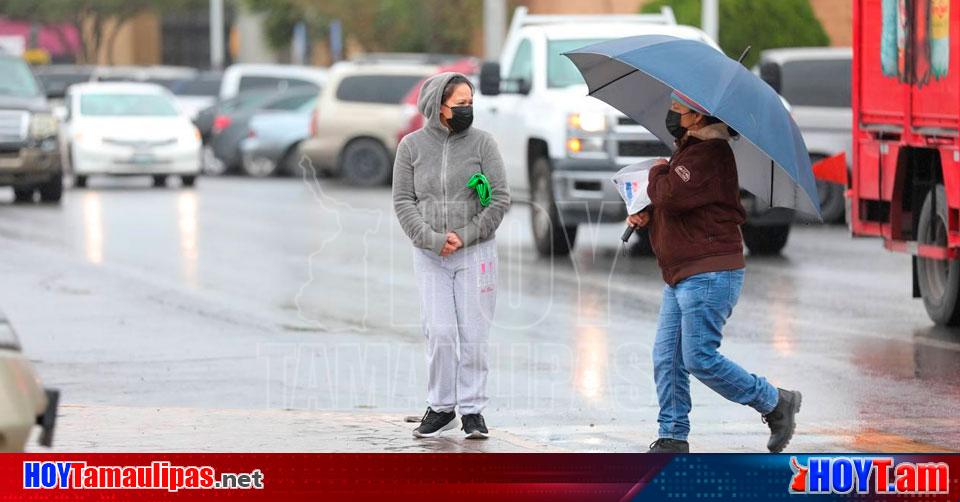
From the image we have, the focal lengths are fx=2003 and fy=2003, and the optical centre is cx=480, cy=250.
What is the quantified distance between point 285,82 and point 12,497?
32.5m

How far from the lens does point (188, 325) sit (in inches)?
537

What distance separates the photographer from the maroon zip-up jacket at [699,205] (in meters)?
8.33

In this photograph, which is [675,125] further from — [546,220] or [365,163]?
[365,163]

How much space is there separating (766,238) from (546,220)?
7.29 feet

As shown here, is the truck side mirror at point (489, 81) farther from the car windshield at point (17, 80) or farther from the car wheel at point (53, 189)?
the car windshield at point (17, 80)

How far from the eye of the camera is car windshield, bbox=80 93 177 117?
3086 cm

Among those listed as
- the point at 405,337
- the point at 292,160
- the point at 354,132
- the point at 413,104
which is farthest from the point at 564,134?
the point at 292,160

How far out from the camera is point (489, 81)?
18.1 meters

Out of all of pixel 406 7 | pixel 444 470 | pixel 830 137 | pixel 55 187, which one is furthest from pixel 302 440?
pixel 406 7

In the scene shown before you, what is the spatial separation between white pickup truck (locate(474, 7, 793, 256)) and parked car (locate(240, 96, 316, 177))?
13.8m

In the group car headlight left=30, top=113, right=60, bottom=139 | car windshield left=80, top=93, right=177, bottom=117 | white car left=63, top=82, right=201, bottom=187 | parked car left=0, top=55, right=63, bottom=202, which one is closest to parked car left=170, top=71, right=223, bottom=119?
car windshield left=80, top=93, right=177, bottom=117

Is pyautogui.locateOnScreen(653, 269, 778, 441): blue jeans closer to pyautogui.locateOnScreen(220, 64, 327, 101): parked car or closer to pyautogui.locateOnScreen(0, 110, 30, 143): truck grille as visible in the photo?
pyautogui.locateOnScreen(0, 110, 30, 143): truck grille

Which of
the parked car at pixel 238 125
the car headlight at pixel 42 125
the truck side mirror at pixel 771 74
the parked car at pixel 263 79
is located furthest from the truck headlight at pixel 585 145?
the parked car at pixel 263 79

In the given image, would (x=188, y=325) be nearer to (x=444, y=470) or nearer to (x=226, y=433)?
(x=226, y=433)
